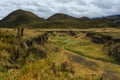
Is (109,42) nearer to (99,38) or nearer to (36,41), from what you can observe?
(99,38)

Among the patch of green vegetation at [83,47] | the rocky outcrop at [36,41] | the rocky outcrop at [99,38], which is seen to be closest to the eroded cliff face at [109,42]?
the rocky outcrop at [99,38]

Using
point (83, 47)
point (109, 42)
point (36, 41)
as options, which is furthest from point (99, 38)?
point (36, 41)

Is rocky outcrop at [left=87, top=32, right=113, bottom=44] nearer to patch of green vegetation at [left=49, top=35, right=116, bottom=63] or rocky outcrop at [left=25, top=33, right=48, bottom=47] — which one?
patch of green vegetation at [left=49, top=35, right=116, bottom=63]

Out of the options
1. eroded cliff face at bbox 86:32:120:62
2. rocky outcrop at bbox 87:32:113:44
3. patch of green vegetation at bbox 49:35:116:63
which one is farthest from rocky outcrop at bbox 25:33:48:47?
rocky outcrop at bbox 87:32:113:44

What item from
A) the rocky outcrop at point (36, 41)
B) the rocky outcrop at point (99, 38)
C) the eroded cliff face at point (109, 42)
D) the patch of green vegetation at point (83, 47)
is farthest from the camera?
the rocky outcrop at point (99, 38)

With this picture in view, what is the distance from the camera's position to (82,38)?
116 metres

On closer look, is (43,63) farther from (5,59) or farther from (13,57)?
(13,57)

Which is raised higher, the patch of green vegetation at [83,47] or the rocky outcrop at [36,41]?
the rocky outcrop at [36,41]

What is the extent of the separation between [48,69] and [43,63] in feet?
1.53

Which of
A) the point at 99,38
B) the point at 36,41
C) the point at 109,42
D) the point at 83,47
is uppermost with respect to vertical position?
the point at 36,41

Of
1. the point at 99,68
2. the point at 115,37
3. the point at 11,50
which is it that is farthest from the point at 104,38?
the point at 11,50

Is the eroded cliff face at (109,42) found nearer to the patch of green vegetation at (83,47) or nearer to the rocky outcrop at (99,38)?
the rocky outcrop at (99,38)

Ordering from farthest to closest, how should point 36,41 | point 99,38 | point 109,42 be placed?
point 99,38
point 109,42
point 36,41

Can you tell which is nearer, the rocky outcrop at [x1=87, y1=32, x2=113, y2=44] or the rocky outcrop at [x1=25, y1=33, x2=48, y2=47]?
the rocky outcrop at [x1=25, y1=33, x2=48, y2=47]
